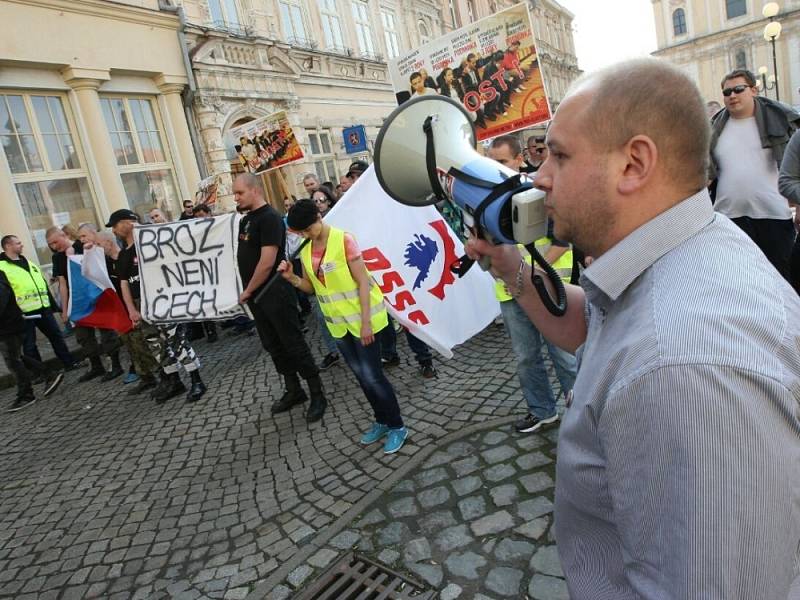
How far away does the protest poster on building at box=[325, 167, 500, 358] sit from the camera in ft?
13.9

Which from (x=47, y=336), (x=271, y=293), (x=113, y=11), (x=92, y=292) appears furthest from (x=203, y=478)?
(x=113, y=11)

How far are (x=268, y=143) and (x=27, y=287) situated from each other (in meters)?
4.19

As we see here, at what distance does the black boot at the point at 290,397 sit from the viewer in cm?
455

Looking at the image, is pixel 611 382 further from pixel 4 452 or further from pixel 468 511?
pixel 4 452

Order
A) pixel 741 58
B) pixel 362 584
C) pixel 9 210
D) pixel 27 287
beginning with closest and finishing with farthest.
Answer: pixel 362 584
pixel 27 287
pixel 9 210
pixel 741 58

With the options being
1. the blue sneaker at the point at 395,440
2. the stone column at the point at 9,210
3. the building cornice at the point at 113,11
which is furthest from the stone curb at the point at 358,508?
the building cornice at the point at 113,11

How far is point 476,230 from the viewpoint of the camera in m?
1.42

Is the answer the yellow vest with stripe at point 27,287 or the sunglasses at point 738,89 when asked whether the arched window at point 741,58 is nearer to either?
the sunglasses at point 738,89

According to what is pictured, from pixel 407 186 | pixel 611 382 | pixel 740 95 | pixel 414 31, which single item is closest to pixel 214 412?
pixel 407 186

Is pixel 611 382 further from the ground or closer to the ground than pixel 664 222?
closer to the ground

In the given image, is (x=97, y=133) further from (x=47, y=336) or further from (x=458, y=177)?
(x=458, y=177)

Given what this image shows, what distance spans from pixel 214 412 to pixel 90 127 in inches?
310

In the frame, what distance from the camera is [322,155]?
51.3ft

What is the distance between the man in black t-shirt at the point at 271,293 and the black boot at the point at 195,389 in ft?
3.78
